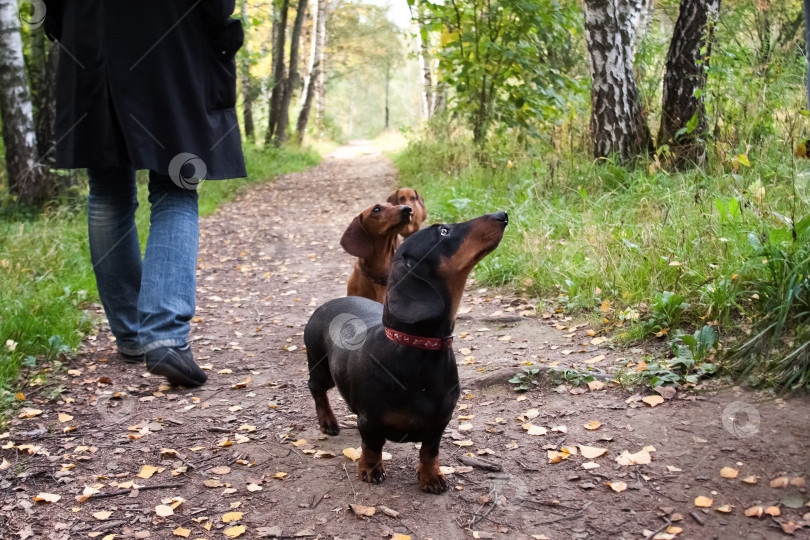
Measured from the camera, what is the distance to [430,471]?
104 inches

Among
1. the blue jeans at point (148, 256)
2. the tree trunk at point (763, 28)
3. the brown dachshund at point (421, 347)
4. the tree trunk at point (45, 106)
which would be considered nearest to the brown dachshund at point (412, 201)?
the blue jeans at point (148, 256)

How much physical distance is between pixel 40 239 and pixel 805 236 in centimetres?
629

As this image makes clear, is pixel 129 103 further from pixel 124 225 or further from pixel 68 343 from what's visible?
pixel 68 343

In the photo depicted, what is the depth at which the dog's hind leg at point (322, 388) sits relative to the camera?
319 centimetres

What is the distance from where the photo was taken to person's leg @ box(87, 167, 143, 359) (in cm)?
377

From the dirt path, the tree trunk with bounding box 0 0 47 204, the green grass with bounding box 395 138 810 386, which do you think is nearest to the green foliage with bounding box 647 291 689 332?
the green grass with bounding box 395 138 810 386

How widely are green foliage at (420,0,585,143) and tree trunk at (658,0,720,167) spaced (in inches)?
111

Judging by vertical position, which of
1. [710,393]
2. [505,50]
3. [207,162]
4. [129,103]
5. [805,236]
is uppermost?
[505,50]

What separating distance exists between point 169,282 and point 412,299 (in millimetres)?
1674

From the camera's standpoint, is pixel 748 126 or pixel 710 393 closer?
pixel 710 393

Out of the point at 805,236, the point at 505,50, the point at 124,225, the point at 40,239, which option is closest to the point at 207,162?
the point at 124,225

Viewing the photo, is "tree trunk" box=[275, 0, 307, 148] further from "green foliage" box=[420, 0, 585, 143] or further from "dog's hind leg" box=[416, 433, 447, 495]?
"dog's hind leg" box=[416, 433, 447, 495]

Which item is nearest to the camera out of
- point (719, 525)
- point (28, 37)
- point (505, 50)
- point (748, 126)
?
point (719, 525)

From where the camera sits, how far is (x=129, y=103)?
3.37 m
